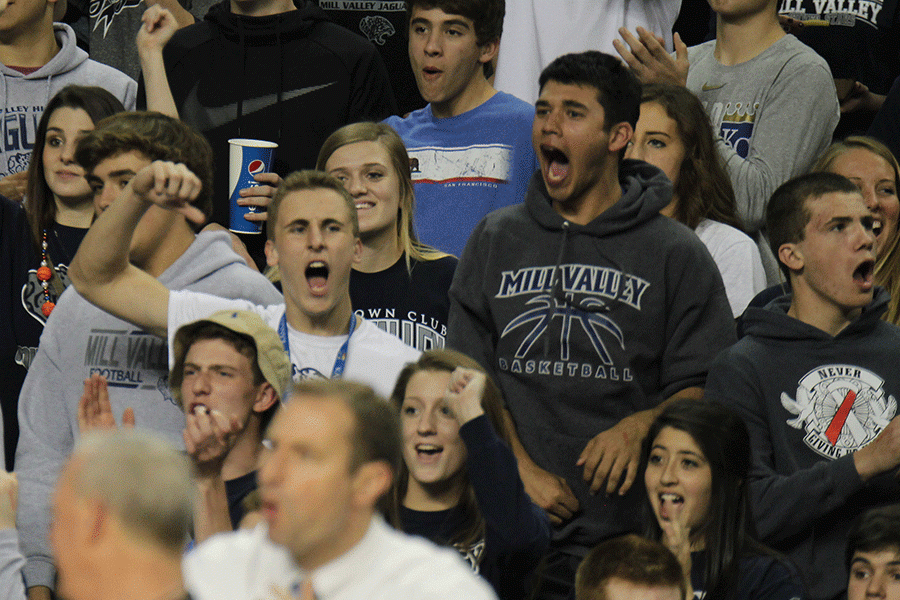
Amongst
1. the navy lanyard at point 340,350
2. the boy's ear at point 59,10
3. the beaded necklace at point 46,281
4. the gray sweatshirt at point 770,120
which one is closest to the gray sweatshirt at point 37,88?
the boy's ear at point 59,10

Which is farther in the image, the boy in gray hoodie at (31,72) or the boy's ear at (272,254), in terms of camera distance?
the boy in gray hoodie at (31,72)

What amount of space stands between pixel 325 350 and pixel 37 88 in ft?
8.45

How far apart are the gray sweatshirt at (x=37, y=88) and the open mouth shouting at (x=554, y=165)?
2405 mm

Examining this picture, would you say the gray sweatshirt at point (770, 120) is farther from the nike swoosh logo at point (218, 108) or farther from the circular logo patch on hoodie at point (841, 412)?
the nike swoosh logo at point (218, 108)

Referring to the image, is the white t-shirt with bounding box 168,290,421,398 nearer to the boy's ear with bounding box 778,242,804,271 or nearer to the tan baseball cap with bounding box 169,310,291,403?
the tan baseball cap with bounding box 169,310,291,403

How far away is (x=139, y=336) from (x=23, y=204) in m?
1.31

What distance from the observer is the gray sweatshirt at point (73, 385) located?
445 cm

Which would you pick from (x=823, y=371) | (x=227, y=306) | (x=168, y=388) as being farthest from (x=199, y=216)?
(x=823, y=371)

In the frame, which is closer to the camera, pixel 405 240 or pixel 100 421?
pixel 100 421

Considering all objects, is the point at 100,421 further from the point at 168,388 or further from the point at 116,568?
the point at 116,568

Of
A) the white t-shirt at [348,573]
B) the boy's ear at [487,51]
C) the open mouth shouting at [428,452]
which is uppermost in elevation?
the boy's ear at [487,51]

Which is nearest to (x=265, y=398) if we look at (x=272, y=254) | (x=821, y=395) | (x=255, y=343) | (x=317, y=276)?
(x=255, y=343)

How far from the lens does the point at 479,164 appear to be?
5.50 meters

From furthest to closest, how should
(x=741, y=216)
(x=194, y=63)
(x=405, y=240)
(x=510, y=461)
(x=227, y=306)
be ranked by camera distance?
1. (x=194, y=63)
2. (x=741, y=216)
3. (x=405, y=240)
4. (x=227, y=306)
5. (x=510, y=461)
